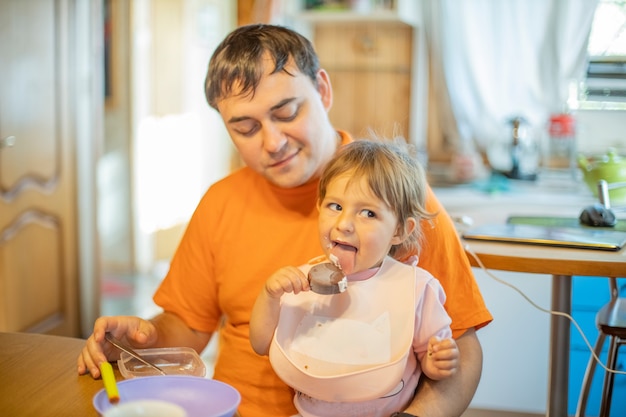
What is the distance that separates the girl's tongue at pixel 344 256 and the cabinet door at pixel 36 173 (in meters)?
2.26

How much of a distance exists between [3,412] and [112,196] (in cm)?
438

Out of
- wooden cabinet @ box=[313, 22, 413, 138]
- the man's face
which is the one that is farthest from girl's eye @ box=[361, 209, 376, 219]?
wooden cabinet @ box=[313, 22, 413, 138]

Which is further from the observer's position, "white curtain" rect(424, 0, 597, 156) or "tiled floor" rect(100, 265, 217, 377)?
"tiled floor" rect(100, 265, 217, 377)

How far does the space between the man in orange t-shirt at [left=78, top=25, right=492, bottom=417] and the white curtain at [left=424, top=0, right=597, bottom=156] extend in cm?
254

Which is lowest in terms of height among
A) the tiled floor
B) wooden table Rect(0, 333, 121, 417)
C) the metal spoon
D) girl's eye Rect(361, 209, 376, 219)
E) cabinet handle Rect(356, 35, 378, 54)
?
the tiled floor

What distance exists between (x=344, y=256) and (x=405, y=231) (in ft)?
0.38

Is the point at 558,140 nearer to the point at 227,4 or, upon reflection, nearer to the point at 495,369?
the point at 495,369

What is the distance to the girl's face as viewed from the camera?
1.20m

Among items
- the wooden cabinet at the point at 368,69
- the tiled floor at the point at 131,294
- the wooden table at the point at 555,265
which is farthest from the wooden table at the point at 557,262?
the wooden cabinet at the point at 368,69

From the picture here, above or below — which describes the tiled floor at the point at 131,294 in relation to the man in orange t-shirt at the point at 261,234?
below

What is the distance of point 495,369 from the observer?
2727 millimetres

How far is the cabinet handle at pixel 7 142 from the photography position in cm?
310

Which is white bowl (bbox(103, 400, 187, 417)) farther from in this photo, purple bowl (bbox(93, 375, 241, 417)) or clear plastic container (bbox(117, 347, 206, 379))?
clear plastic container (bbox(117, 347, 206, 379))

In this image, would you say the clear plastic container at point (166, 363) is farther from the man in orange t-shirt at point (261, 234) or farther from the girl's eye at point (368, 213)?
the girl's eye at point (368, 213)
